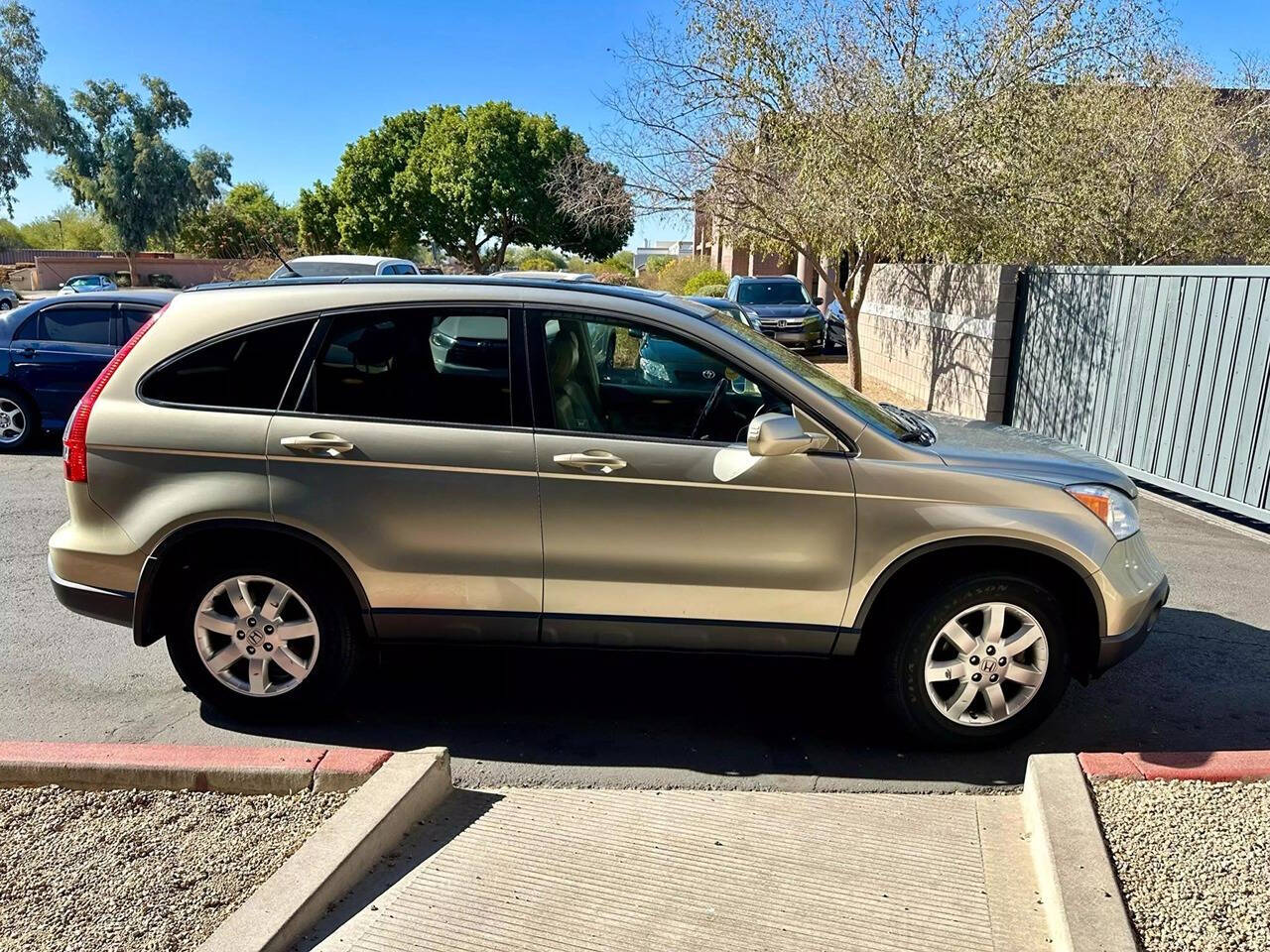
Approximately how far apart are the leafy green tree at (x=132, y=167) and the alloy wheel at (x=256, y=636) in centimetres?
5701

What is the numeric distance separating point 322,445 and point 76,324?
7791mm

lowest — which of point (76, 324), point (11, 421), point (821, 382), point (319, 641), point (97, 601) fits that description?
point (11, 421)

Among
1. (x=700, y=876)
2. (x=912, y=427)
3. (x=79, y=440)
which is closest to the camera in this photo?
(x=700, y=876)

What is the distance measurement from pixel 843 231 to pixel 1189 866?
1013cm

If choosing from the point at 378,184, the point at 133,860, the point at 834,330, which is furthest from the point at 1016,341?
the point at 378,184

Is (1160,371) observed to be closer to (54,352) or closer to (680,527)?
(680,527)

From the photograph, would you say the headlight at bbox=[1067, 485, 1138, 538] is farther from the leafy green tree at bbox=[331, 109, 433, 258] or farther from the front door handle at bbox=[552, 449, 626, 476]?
the leafy green tree at bbox=[331, 109, 433, 258]

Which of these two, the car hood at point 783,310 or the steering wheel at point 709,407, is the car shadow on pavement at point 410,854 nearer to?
the steering wheel at point 709,407

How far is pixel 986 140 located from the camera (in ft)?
35.9

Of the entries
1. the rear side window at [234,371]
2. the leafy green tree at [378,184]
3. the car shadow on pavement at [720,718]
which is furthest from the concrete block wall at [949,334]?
the leafy green tree at [378,184]

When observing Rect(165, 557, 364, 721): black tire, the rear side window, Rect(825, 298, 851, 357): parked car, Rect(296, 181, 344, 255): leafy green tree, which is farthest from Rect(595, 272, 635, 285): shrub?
Rect(296, 181, 344, 255): leafy green tree

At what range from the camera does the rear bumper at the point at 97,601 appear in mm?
3865

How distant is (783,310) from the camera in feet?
67.6

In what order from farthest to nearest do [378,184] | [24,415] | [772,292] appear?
[378,184] < [772,292] < [24,415]
